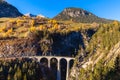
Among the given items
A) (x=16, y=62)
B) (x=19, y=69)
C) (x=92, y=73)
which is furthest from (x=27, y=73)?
(x=92, y=73)

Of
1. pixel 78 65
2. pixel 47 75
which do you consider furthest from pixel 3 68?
pixel 78 65

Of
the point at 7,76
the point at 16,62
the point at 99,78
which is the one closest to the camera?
the point at 99,78

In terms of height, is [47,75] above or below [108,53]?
below

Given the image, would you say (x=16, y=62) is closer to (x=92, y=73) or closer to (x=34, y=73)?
(x=34, y=73)

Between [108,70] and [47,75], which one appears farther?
[47,75]

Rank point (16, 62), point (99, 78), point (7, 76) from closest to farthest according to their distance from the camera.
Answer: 1. point (99, 78)
2. point (7, 76)
3. point (16, 62)

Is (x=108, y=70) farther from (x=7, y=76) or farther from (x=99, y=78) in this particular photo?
(x=7, y=76)

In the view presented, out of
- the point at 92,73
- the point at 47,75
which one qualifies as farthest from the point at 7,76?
the point at 92,73

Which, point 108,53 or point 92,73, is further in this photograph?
point 108,53

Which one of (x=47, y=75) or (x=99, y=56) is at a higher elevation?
(x=99, y=56)
